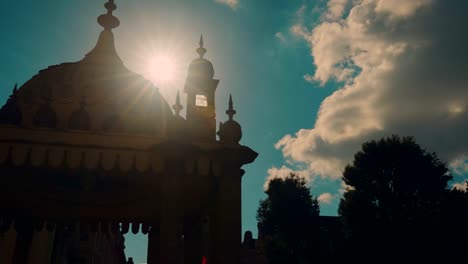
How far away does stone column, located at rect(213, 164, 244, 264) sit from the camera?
630cm

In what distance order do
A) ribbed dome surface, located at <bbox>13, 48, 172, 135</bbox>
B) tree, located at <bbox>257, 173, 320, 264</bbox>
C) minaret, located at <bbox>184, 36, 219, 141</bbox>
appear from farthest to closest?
tree, located at <bbox>257, 173, 320, 264</bbox> < minaret, located at <bbox>184, 36, 219, 141</bbox> < ribbed dome surface, located at <bbox>13, 48, 172, 135</bbox>

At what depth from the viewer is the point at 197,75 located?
12938 mm

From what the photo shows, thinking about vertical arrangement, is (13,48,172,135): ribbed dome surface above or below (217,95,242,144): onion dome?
above

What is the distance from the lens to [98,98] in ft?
26.9

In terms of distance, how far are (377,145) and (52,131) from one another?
3162 centimetres

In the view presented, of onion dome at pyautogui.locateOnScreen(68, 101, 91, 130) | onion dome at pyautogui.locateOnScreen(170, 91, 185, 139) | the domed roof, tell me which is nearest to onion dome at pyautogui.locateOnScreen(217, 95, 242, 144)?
onion dome at pyautogui.locateOnScreen(170, 91, 185, 139)

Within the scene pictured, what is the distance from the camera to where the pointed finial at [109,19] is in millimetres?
12953

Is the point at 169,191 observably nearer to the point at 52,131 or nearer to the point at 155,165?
the point at 155,165

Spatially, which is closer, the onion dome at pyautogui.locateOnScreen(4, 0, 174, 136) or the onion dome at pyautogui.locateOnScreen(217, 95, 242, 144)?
the onion dome at pyautogui.locateOnScreen(217, 95, 242, 144)

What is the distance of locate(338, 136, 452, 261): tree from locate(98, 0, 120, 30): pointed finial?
24.1 m

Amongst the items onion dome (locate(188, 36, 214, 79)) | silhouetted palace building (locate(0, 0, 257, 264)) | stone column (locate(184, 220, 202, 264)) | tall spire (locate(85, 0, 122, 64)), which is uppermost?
tall spire (locate(85, 0, 122, 64))

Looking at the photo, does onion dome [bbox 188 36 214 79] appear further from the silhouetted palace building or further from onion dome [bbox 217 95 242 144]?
onion dome [bbox 217 95 242 144]

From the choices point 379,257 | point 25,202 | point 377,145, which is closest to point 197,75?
point 25,202

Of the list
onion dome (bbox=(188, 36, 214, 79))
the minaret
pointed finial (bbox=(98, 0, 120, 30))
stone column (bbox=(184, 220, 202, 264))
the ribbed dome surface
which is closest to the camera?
the ribbed dome surface
